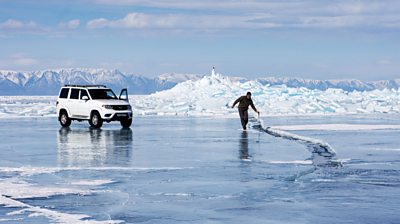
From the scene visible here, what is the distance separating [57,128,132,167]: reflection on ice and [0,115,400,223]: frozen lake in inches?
1.2

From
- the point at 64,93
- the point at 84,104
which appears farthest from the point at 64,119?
the point at 84,104

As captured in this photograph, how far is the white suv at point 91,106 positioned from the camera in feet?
107

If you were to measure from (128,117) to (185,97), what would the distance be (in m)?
49.1

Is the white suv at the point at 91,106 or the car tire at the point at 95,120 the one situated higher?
the white suv at the point at 91,106

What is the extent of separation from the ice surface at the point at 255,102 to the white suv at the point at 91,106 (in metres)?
20.3

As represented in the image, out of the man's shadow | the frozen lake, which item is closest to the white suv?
the man's shadow

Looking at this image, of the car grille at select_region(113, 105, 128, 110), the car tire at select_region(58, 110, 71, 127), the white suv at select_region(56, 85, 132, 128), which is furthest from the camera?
the car tire at select_region(58, 110, 71, 127)

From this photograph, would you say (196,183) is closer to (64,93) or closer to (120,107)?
(120,107)

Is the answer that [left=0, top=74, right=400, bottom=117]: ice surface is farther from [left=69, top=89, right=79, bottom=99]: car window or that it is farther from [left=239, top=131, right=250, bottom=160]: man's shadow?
[left=239, top=131, right=250, bottom=160]: man's shadow

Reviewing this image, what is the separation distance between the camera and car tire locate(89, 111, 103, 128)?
3259cm

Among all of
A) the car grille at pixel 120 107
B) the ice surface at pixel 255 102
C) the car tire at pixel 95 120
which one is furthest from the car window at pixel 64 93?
the ice surface at pixel 255 102

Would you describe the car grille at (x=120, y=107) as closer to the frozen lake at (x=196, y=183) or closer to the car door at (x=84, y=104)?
the car door at (x=84, y=104)

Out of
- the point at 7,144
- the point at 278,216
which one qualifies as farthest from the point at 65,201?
the point at 7,144

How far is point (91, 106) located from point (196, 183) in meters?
19.9
